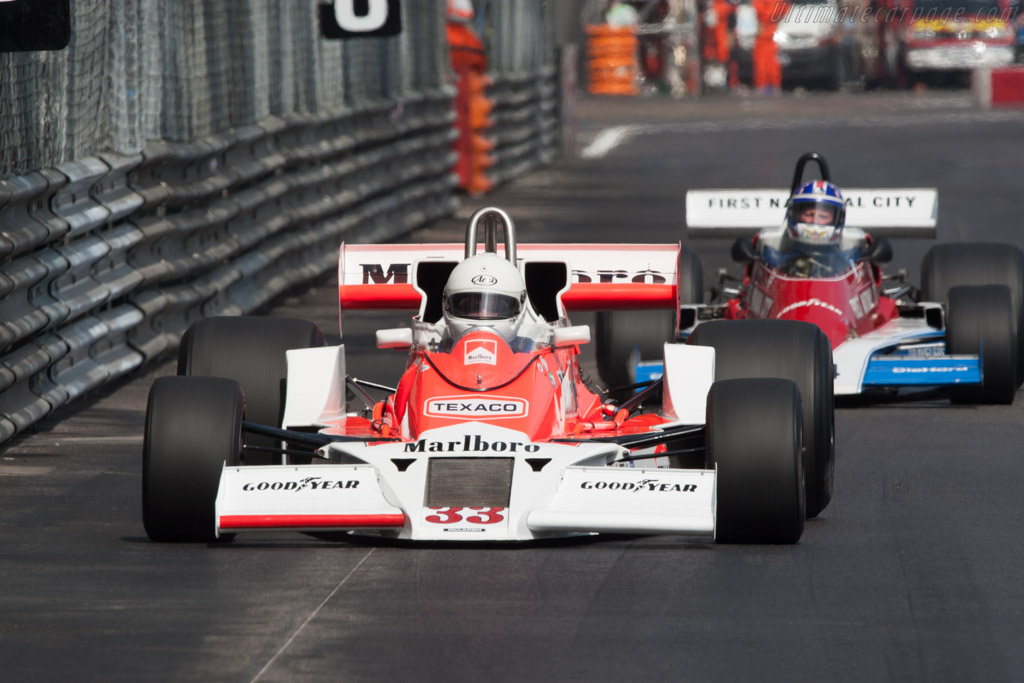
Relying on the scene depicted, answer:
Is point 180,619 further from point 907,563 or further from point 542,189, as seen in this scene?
point 542,189

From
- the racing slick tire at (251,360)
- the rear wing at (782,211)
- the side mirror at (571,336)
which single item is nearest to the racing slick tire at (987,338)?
the rear wing at (782,211)

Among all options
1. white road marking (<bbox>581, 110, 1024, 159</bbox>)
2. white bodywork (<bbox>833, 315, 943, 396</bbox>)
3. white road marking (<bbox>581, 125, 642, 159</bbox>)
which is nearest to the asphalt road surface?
white bodywork (<bbox>833, 315, 943, 396</bbox>)

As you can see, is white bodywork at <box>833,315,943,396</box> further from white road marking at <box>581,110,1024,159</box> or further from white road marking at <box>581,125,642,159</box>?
white road marking at <box>581,110,1024,159</box>

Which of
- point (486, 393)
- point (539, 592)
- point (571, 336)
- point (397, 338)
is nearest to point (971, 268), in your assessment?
point (571, 336)

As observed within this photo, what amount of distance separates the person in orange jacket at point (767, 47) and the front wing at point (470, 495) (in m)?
44.9

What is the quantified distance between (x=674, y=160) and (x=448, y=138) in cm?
831

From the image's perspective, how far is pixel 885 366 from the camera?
38.3 ft

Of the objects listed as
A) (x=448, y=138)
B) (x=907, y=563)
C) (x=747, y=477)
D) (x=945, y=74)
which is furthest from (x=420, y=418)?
(x=945, y=74)

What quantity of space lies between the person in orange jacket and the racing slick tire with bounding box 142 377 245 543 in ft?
148

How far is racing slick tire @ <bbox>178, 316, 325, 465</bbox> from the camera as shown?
29.9 feet

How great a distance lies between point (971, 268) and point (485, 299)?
5146mm

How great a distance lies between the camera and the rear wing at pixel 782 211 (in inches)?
548

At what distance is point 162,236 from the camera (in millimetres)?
13930

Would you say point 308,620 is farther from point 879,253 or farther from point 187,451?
point 879,253
